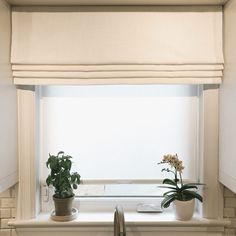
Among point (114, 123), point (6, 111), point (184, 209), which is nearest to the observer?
point (6, 111)

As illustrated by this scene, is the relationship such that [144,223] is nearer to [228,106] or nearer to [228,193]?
[228,193]

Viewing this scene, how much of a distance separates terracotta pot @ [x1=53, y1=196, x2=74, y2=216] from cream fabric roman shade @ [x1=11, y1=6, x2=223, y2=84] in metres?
0.60

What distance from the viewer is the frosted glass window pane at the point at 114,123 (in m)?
1.67

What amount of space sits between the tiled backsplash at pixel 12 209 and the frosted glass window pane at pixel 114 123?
0.22 m

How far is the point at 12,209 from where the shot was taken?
1.59 m

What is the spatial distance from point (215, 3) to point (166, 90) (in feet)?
1.64

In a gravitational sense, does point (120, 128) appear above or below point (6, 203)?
above

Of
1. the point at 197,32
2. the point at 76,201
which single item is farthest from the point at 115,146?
the point at 197,32

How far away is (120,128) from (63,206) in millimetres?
512

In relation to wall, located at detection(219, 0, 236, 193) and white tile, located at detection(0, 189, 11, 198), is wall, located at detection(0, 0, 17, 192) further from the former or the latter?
wall, located at detection(219, 0, 236, 193)

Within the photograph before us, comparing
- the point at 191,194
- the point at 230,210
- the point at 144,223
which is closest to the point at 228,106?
the point at 191,194

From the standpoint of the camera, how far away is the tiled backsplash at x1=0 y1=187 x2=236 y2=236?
1.59m

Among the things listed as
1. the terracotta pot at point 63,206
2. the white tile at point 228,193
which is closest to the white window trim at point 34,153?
the white tile at point 228,193

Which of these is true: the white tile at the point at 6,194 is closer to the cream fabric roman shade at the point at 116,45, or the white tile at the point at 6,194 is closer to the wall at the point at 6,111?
the wall at the point at 6,111
